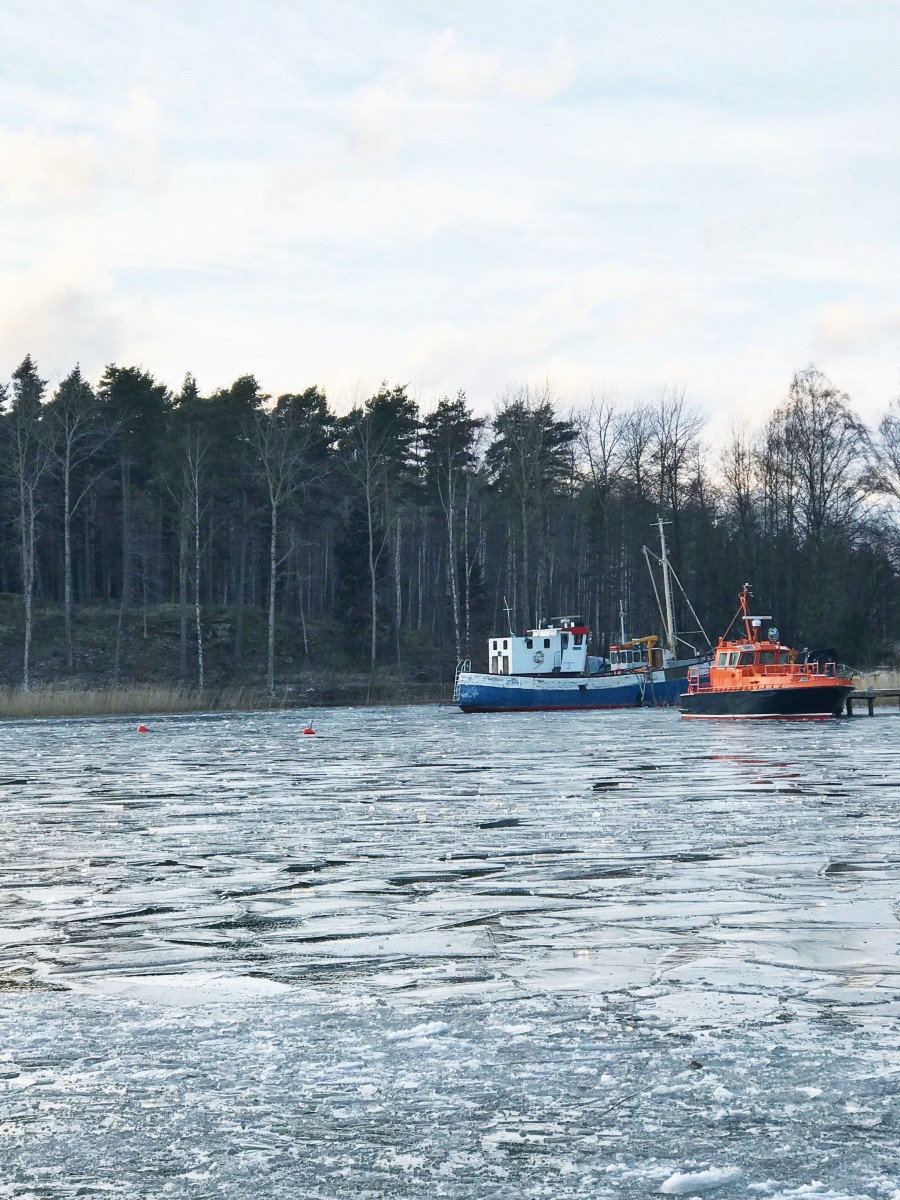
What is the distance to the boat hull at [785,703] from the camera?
43.3m

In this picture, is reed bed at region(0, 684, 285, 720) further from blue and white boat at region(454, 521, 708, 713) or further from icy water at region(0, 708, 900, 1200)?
icy water at region(0, 708, 900, 1200)

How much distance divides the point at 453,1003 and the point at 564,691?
2062 inches

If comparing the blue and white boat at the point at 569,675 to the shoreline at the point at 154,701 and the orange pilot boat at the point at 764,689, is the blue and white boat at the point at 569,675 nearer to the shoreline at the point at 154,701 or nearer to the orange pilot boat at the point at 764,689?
the shoreline at the point at 154,701

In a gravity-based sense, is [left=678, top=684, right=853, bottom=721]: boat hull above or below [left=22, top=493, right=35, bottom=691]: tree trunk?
below

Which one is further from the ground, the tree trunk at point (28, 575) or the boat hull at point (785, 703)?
the tree trunk at point (28, 575)

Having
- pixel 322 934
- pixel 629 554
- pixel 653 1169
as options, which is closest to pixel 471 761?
pixel 322 934

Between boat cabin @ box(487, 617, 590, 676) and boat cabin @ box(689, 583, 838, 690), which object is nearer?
boat cabin @ box(689, 583, 838, 690)

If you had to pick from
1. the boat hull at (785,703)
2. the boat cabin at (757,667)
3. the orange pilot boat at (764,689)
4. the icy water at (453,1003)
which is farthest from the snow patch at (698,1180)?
the boat cabin at (757,667)

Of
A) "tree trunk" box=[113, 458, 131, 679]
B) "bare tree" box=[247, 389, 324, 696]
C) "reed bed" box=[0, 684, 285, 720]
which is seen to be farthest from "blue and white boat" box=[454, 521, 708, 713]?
"tree trunk" box=[113, 458, 131, 679]

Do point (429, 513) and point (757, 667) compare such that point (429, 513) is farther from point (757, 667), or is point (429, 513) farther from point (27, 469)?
point (757, 667)

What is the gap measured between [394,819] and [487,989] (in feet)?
26.3

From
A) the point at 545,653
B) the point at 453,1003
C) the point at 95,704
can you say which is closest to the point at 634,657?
the point at 545,653

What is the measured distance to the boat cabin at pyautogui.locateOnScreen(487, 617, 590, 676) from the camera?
199 feet

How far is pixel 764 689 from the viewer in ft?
143
